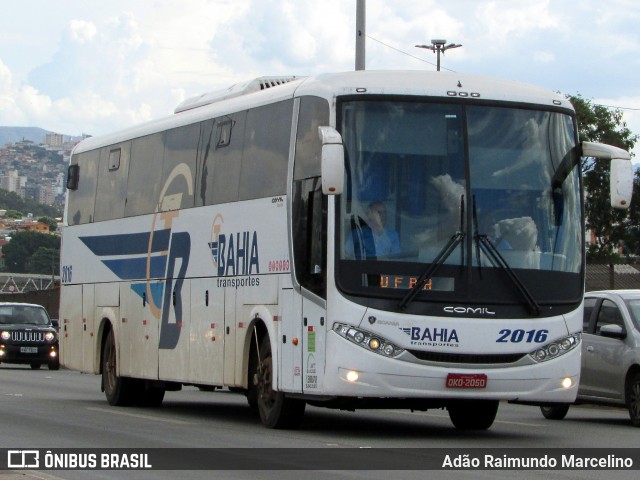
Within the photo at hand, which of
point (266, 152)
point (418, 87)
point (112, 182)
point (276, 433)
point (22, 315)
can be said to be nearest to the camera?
point (418, 87)

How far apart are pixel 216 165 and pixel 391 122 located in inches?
155

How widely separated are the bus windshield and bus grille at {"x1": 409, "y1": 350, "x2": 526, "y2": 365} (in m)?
0.55

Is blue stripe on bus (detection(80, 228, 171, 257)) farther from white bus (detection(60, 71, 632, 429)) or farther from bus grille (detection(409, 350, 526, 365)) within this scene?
bus grille (detection(409, 350, 526, 365))

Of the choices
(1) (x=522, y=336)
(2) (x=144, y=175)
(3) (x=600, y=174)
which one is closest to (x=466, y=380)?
(1) (x=522, y=336)

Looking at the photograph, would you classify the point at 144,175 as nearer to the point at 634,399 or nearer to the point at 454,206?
the point at 454,206

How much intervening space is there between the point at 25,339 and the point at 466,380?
2550 centimetres

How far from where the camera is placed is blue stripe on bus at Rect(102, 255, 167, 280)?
20.6 m

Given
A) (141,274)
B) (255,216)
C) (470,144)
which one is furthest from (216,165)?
(470,144)

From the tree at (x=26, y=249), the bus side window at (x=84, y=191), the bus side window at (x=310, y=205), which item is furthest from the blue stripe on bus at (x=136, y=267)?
the tree at (x=26, y=249)

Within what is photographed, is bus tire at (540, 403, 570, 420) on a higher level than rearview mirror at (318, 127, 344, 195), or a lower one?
lower

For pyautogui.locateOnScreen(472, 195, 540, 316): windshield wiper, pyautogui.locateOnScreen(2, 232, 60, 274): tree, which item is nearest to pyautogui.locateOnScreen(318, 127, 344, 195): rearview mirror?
pyautogui.locateOnScreen(472, 195, 540, 316): windshield wiper

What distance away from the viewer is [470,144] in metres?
15.6

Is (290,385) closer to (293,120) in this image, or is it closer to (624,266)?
(293,120)

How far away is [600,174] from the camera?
195 feet
